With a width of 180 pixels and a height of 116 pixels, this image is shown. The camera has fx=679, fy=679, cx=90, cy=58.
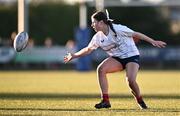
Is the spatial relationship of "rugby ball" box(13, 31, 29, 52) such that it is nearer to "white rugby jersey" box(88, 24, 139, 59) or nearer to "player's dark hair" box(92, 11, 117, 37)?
"white rugby jersey" box(88, 24, 139, 59)

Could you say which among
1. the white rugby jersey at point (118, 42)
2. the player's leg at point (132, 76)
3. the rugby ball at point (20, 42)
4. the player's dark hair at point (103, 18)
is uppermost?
the player's dark hair at point (103, 18)

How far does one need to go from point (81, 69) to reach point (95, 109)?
902 inches

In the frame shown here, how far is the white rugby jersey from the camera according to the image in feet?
39.7

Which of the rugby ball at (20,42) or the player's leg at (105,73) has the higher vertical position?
the rugby ball at (20,42)

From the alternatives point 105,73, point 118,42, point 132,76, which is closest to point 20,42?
point 105,73

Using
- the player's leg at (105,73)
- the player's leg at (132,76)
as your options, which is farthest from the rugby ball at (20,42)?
the player's leg at (132,76)

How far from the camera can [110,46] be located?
12141mm

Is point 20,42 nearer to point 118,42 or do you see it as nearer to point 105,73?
point 105,73

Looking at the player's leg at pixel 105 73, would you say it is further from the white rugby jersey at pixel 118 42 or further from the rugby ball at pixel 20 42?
the rugby ball at pixel 20 42

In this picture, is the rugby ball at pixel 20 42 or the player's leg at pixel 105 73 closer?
the player's leg at pixel 105 73

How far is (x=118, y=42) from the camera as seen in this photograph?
12148 millimetres

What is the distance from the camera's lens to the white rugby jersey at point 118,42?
39.7ft

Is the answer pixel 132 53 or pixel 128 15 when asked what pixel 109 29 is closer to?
pixel 132 53

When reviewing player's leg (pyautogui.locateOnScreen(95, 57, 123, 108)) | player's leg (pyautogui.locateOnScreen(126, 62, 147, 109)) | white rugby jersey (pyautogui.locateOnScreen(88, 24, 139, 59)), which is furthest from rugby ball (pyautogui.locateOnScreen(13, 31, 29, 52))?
player's leg (pyautogui.locateOnScreen(126, 62, 147, 109))
